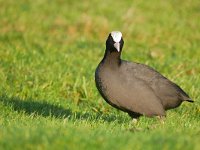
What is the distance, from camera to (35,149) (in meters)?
5.70

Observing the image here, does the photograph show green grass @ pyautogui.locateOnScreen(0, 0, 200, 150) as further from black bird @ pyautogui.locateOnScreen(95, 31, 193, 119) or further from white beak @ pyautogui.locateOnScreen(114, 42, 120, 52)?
white beak @ pyautogui.locateOnScreen(114, 42, 120, 52)

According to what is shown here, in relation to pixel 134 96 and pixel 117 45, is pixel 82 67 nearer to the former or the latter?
pixel 117 45

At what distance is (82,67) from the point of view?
1175 cm

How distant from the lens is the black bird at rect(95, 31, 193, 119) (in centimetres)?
795

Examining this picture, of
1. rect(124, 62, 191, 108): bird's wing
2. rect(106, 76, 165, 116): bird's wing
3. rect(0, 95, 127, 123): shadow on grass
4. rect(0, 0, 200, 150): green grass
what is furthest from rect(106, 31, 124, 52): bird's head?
rect(0, 95, 127, 123): shadow on grass

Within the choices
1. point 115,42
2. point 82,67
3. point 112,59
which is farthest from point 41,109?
point 82,67

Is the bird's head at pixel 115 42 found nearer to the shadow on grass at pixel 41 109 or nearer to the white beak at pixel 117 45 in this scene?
the white beak at pixel 117 45

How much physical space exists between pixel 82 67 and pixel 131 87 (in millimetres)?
3836

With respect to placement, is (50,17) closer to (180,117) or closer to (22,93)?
(22,93)

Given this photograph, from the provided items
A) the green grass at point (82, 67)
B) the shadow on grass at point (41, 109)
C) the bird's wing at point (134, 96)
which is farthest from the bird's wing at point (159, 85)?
the shadow on grass at point (41, 109)

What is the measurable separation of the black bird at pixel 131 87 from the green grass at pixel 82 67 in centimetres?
23

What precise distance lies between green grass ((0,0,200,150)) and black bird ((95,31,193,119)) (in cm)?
23

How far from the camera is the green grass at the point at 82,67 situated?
19.9 ft

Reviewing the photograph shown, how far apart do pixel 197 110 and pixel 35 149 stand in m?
4.35
